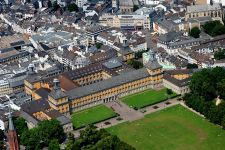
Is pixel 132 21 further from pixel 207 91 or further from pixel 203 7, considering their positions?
pixel 207 91

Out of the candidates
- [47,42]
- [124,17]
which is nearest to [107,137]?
[47,42]

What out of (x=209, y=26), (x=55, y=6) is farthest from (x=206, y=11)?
(x=55, y=6)

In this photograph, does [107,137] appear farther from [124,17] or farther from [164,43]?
[124,17]

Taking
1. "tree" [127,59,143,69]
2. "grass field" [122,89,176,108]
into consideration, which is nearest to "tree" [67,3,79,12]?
"tree" [127,59,143,69]

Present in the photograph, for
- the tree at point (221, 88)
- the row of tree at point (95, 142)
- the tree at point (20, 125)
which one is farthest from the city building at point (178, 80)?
the tree at point (20, 125)

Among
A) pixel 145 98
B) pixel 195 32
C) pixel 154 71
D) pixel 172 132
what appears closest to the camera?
pixel 172 132
